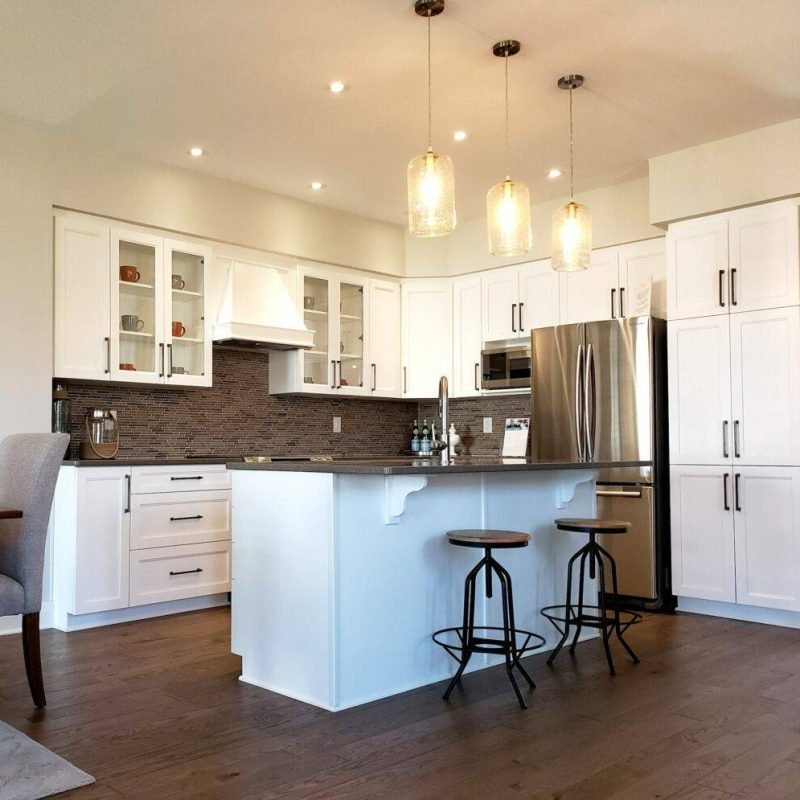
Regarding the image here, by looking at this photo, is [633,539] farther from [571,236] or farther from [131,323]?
[131,323]

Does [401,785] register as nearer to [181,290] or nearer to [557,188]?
[181,290]

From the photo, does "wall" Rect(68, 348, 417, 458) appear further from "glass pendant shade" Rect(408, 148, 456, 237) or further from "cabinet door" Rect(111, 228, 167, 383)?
"glass pendant shade" Rect(408, 148, 456, 237)

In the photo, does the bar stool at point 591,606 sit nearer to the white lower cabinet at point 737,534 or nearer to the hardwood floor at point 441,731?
the hardwood floor at point 441,731

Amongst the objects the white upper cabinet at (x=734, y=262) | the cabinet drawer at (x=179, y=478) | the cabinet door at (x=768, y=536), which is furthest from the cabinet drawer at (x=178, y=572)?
the white upper cabinet at (x=734, y=262)

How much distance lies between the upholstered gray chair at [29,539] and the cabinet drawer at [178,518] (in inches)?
55.6

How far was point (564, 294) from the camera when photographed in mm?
5719

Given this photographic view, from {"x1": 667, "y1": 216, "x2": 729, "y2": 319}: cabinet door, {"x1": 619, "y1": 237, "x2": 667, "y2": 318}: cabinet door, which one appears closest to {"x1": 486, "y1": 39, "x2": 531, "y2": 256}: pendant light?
{"x1": 667, "y1": 216, "x2": 729, "y2": 319}: cabinet door

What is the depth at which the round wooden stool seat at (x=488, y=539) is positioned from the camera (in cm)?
300

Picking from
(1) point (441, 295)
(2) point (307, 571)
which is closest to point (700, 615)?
(2) point (307, 571)

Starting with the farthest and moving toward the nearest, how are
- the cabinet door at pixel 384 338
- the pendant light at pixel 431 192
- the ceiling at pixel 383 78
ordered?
the cabinet door at pixel 384 338 < the ceiling at pixel 383 78 < the pendant light at pixel 431 192

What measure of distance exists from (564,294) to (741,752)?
12.1 ft

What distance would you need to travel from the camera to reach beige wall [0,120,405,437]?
4.35 metres

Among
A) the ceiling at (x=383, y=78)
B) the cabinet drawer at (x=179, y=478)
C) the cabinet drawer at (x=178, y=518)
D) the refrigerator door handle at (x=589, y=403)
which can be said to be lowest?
the cabinet drawer at (x=178, y=518)

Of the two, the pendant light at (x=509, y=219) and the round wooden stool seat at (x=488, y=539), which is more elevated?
the pendant light at (x=509, y=219)
